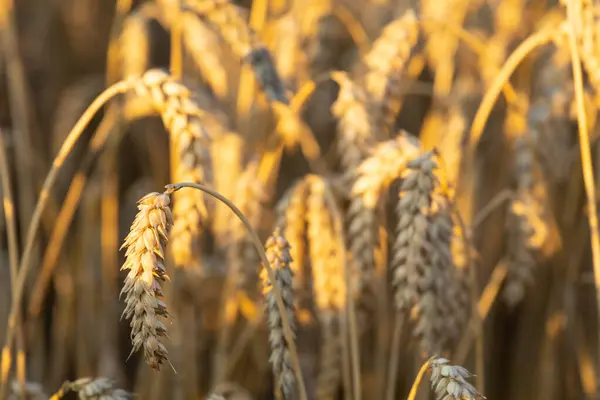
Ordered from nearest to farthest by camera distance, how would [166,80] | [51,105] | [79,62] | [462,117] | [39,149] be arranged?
[166,80] → [462,117] → [39,149] → [51,105] → [79,62]

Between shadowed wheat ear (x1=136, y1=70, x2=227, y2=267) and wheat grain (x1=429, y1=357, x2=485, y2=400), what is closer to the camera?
wheat grain (x1=429, y1=357, x2=485, y2=400)

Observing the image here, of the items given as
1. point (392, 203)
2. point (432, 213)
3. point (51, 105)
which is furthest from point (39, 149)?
point (432, 213)

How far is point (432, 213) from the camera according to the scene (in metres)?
1.37

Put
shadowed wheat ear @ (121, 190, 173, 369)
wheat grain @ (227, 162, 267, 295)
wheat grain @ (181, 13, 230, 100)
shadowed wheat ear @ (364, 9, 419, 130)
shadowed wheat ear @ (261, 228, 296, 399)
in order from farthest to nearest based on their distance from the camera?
wheat grain @ (181, 13, 230, 100) → wheat grain @ (227, 162, 267, 295) → shadowed wheat ear @ (364, 9, 419, 130) → shadowed wheat ear @ (261, 228, 296, 399) → shadowed wheat ear @ (121, 190, 173, 369)

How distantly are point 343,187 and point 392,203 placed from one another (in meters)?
0.67

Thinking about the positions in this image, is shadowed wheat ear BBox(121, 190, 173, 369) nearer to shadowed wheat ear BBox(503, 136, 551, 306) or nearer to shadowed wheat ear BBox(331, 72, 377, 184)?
shadowed wheat ear BBox(331, 72, 377, 184)

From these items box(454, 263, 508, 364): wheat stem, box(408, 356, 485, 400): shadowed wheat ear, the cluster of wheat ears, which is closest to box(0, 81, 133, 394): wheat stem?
the cluster of wheat ears

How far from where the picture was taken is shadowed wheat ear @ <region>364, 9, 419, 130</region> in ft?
5.52

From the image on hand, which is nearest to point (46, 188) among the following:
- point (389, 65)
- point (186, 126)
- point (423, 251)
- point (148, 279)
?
point (186, 126)

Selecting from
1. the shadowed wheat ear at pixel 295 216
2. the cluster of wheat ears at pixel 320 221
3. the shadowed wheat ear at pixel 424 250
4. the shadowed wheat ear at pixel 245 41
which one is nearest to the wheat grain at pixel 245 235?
the cluster of wheat ears at pixel 320 221

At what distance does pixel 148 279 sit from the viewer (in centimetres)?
97

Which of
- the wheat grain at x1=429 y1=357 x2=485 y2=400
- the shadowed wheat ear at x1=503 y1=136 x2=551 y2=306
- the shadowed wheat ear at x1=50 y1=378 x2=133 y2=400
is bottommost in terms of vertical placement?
the wheat grain at x1=429 y1=357 x2=485 y2=400

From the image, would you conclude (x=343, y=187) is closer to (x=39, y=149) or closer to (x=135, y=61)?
(x=135, y=61)

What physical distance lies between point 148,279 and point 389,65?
92 cm
